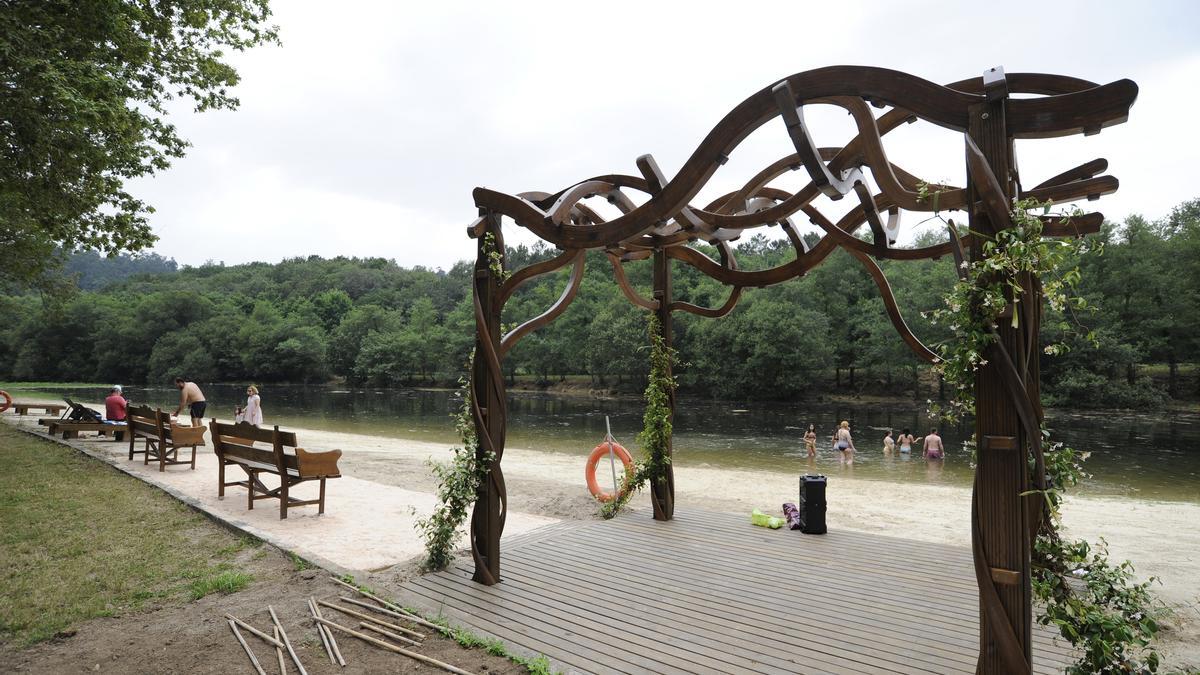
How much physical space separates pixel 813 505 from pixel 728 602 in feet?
7.03

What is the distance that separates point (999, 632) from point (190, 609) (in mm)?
4924

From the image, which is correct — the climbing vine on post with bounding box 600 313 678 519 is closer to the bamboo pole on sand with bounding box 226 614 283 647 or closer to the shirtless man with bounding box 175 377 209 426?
the bamboo pole on sand with bounding box 226 614 283 647

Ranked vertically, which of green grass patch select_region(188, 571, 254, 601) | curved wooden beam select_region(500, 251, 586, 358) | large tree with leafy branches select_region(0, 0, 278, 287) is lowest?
green grass patch select_region(188, 571, 254, 601)

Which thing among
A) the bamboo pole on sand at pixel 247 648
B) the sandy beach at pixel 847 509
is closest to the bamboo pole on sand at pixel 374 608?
the sandy beach at pixel 847 509

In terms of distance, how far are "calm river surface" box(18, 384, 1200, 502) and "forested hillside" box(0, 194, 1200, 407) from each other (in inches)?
132

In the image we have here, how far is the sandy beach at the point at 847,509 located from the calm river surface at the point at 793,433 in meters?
1.53

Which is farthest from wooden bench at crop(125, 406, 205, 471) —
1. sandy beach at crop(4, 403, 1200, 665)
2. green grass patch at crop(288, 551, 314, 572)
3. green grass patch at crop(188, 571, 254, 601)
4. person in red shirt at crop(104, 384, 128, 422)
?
green grass patch at crop(188, 571, 254, 601)

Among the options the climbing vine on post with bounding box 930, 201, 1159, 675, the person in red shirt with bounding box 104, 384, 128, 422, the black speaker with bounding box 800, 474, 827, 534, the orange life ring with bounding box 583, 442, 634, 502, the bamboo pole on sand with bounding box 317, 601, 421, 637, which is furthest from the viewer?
the person in red shirt with bounding box 104, 384, 128, 422

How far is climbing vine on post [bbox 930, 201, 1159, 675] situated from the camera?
257 cm

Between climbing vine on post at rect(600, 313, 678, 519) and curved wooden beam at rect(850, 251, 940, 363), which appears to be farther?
climbing vine on post at rect(600, 313, 678, 519)

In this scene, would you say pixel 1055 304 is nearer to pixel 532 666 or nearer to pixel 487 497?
pixel 532 666

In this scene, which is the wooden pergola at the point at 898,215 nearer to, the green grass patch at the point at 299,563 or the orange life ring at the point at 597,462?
the green grass patch at the point at 299,563

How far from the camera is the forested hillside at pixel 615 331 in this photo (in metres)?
33.6

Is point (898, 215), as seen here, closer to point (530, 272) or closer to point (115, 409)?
point (530, 272)
